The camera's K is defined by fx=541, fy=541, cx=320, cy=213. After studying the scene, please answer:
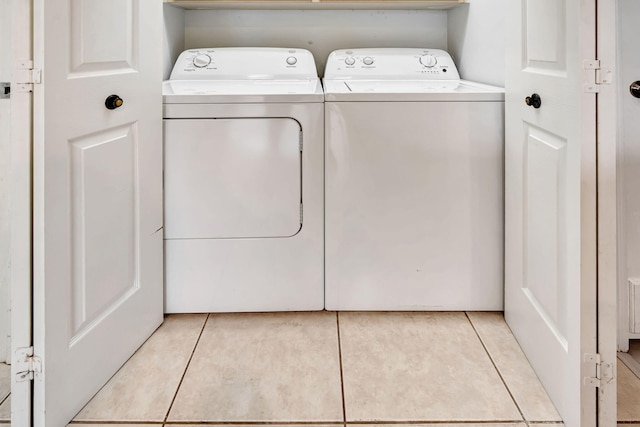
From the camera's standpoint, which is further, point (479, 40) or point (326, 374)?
point (479, 40)

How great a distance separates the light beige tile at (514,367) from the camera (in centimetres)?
141

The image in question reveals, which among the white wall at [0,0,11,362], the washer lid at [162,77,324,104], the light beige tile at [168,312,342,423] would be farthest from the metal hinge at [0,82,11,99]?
the light beige tile at [168,312,342,423]

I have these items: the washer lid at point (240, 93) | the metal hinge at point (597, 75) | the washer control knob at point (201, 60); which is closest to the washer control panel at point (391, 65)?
the washer lid at point (240, 93)

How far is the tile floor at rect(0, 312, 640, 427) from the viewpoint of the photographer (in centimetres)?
140

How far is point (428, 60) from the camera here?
259 cm

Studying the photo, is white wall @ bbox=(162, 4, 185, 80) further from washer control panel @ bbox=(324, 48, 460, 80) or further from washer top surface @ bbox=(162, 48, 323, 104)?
washer control panel @ bbox=(324, 48, 460, 80)

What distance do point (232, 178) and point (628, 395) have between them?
1402 mm

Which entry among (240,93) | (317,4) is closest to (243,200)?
(240,93)

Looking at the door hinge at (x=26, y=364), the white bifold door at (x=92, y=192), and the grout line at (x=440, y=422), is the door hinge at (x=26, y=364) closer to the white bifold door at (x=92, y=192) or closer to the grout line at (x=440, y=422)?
the white bifold door at (x=92, y=192)

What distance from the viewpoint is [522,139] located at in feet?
5.59

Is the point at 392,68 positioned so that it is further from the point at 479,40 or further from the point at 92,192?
the point at 92,192

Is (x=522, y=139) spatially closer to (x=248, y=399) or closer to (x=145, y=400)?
(x=248, y=399)

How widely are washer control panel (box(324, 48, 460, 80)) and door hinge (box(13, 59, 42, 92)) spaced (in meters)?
1.55

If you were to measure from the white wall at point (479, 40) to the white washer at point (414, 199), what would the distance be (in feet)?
0.94
